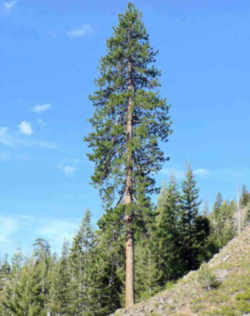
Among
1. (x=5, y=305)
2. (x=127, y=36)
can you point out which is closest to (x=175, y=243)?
(x=127, y=36)

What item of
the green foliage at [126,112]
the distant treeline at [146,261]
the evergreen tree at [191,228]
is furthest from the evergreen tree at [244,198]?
the green foliage at [126,112]

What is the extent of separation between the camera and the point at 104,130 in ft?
69.1

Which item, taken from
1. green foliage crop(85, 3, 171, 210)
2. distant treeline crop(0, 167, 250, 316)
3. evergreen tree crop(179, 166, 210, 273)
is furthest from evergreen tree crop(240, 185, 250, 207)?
green foliage crop(85, 3, 171, 210)

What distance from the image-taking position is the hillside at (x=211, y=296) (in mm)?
12351

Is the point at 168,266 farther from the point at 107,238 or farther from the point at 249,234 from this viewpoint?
the point at 107,238

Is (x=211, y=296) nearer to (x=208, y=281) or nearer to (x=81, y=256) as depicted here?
(x=208, y=281)

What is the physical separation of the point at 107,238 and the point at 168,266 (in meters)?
23.5

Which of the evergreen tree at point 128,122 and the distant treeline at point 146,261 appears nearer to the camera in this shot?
the evergreen tree at point 128,122

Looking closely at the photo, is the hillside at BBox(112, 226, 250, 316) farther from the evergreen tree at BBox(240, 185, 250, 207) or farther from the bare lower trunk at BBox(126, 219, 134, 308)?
the evergreen tree at BBox(240, 185, 250, 207)

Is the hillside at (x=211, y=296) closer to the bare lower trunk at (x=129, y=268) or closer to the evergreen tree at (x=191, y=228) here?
the bare lower trunk at (x=129, y=268)

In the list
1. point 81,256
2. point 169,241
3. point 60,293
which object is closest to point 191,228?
point 169,241

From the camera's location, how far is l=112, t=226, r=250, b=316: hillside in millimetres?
12351

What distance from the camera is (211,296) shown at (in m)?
13.5

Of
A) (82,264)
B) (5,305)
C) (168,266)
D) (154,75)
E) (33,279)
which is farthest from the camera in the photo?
(5,305)
